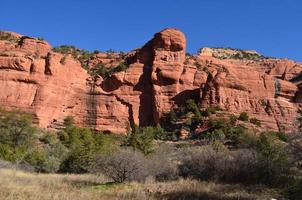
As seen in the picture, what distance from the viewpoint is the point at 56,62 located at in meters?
62.9

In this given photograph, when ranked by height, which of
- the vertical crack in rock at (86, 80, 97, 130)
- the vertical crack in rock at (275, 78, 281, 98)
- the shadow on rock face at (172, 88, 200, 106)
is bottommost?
the vertical crack in rock at (86, 80, 97, 130)

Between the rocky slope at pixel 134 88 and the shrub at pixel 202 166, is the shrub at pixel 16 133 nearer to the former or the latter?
the rocky slope at pixel 134 88

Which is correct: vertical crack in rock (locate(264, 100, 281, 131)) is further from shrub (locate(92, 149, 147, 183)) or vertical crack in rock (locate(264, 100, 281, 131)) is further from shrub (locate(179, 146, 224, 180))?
shrub (locate(92, 149, 147, 183))

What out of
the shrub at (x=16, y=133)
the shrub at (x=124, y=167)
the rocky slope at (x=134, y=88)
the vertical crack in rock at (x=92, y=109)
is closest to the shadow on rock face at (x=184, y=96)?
the rocky slope at (x=134, y=88)

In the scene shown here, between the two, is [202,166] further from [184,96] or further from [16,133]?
[184,96]

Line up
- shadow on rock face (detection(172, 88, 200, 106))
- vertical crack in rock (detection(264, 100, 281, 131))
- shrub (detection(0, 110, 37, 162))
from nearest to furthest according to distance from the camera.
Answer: shrub (detection(0, 110, 37, 162)), shadow on rock face (detection(172, 88, 200, 106)), vertical crack in rock (detection(264, 100, 281, 131))

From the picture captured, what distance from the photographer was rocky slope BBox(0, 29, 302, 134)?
60750 millimetres

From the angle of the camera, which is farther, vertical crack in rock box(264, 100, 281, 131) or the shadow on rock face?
vertical crack in rock box(264, 100, 281, 131)

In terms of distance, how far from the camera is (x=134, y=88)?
217ft

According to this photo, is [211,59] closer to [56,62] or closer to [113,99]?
[113,99]

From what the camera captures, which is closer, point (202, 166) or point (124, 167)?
point (124, 167)

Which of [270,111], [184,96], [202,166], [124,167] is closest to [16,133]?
[124,167]

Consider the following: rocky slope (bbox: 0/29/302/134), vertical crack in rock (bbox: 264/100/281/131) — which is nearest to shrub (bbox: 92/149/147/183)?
rocky slope (bbox: 0/29/302/134)

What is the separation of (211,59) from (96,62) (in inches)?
848
